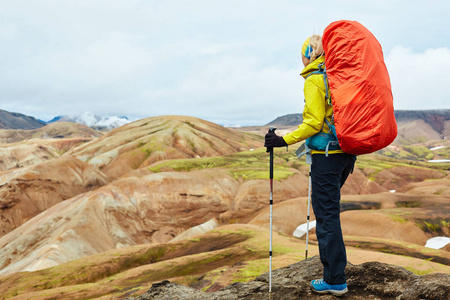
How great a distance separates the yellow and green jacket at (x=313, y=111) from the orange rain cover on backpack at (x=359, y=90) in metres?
0.24

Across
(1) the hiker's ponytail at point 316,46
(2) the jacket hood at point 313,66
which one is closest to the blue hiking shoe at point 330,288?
(2) the jacket hood at point 313,66

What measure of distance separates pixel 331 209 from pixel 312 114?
1.77 meters

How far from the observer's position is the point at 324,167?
17.6 feet

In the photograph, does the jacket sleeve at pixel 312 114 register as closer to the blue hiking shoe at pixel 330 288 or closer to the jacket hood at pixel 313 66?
the jacket hood at pixel 313 66

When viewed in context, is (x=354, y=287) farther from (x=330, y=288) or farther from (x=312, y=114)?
(x=312, y=114)

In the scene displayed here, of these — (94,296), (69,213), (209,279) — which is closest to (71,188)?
(69,213)

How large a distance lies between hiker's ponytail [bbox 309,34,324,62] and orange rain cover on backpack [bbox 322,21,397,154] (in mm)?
373

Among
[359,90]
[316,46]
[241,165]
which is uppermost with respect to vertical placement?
[316,46]

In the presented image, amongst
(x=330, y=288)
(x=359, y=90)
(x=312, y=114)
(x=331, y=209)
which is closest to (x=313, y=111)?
(x=312, y=114)

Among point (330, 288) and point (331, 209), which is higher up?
point (331, 209)

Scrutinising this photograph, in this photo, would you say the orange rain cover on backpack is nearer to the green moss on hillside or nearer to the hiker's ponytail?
the hiker's ponytail

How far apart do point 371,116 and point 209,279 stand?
8.33m

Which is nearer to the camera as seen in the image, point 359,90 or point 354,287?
point 359,90

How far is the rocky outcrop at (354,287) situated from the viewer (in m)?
5.19
